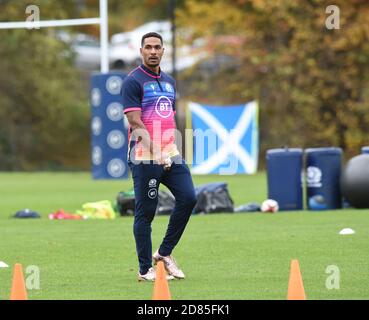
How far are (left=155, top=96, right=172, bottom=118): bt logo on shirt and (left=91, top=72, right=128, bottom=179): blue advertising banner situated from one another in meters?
16.6

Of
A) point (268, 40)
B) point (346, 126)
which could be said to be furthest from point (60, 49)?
point (346, 126)

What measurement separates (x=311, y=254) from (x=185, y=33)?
30.5m

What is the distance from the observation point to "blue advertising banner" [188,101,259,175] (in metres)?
29.5

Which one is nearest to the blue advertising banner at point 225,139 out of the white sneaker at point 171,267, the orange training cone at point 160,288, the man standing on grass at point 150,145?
the white sneaker at point 171,267

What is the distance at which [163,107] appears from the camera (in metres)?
10.7

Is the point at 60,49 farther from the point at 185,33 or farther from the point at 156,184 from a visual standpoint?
the point at 156,184

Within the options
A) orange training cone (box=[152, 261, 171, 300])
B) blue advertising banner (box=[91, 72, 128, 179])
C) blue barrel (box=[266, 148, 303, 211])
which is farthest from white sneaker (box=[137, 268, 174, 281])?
blue advertising banner (box=[91, 72, 128, 179])

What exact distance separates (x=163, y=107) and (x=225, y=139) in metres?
19.0

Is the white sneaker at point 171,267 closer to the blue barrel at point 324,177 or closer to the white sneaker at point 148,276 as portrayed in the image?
the white sneaker at point 148,276

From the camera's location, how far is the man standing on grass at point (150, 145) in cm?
1058

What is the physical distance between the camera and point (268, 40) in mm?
39469

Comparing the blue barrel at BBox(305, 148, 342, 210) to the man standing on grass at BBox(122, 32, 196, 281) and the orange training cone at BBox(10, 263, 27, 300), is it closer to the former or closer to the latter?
the man standing on grass at BBox(122, 32, 196, 281)

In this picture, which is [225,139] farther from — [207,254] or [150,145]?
[150,145]
